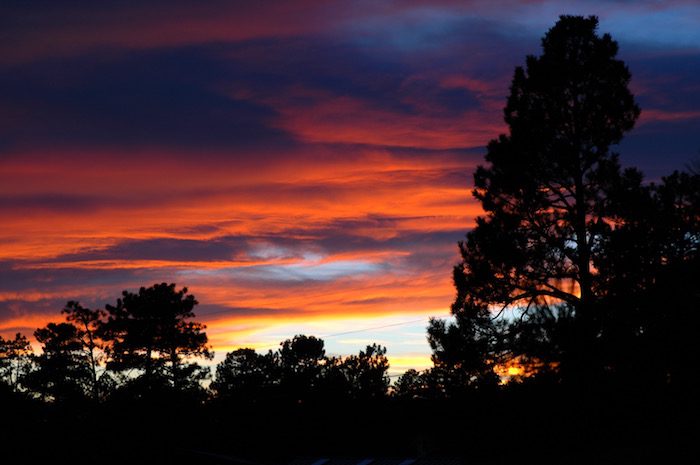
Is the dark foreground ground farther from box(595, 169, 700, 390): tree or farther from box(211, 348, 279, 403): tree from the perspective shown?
box(211, 348, 279, 403): tree

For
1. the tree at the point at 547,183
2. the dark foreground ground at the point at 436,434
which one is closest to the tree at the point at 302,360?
the dark foreground ground at the point at 436,434

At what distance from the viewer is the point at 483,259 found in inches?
1112

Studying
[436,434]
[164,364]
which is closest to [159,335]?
[164,364]

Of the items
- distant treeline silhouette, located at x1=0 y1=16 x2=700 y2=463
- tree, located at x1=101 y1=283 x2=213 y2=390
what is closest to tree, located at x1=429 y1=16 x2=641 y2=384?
distant treeline silhouette, located at x1=0 y1=16 x2=700 y2=463

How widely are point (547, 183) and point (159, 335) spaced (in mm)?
41361

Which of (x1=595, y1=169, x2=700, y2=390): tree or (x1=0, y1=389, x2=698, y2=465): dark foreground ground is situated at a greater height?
(x1=595, y1=169, x2=700, y2=390): tree

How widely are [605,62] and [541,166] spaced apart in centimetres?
398

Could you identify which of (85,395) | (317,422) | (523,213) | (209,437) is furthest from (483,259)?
(85,395)

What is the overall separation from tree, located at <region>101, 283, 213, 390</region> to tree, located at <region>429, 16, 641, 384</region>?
A: 3745cm

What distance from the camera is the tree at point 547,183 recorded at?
2658cm

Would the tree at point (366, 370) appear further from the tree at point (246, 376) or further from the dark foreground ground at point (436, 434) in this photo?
the dark foreground ground at point (436, 434)

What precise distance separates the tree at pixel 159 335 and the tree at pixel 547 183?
37449 millimetres

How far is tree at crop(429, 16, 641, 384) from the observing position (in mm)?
26578

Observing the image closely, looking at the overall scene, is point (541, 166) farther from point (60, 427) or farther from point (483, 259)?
point (60, 427)
